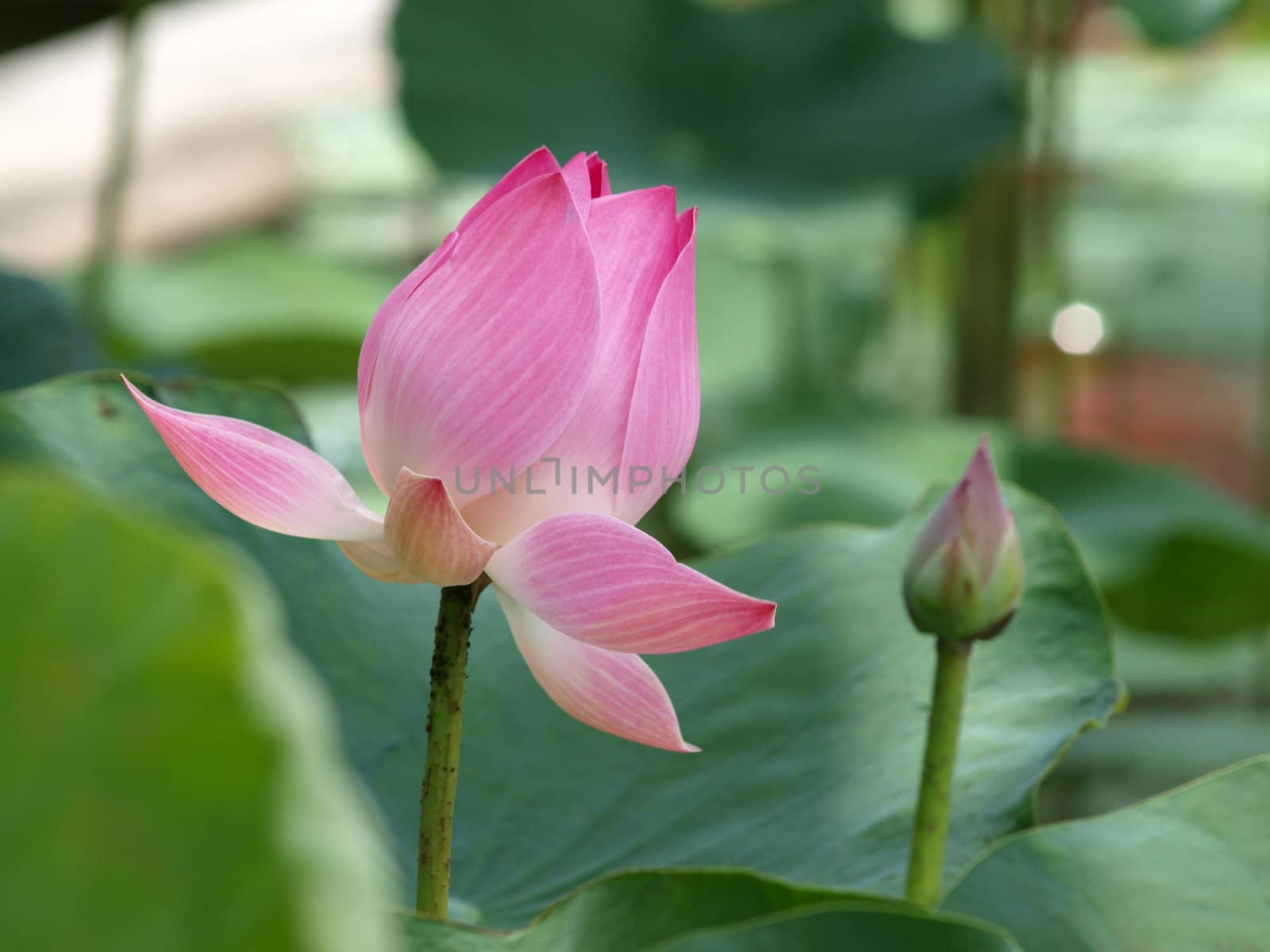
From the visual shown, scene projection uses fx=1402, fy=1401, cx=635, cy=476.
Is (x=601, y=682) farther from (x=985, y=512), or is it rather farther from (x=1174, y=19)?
(x=1174, y=19)

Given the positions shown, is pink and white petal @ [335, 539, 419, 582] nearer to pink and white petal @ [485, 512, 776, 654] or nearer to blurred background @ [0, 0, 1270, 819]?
pink and white petal @ [485, 512, 776, 654]

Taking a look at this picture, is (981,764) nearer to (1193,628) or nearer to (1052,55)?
(1193,628)

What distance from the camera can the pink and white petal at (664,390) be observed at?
0.29 meters

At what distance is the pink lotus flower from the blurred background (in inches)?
17.5

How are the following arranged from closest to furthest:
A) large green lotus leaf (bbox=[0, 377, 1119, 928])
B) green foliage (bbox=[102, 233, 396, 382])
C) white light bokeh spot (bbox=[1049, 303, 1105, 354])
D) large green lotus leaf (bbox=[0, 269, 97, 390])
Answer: large green lotus leaf (bbox=[0, 377, 1119, 928]) < large green lotus leaf (bbox=[0, 269, 97, 390]) < green foliage (bbox=[102, 233, 396, 382]) < white light bokeh spot (bbox=[1049, 303, 1105, 354])

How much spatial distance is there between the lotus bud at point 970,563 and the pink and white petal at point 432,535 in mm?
110

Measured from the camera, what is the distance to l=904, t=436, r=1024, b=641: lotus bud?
0.33m

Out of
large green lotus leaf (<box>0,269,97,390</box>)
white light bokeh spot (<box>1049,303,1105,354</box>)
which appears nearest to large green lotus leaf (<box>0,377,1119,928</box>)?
large green lotus leaf (<box>0,269,97,390</box>)

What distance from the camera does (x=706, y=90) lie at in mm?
1612

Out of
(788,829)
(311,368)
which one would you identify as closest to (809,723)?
(788,829)

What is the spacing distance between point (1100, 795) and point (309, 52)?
1.89 meters

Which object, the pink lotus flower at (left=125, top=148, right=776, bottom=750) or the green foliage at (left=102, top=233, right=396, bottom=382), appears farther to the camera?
the green foliage at (left=102, top=233, right=396, bottom=382)

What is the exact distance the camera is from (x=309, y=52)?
2.58m

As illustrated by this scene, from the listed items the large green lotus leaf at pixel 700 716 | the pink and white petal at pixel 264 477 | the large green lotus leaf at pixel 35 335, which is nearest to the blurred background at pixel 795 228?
the large green lotus leaf at pixel 35 335
